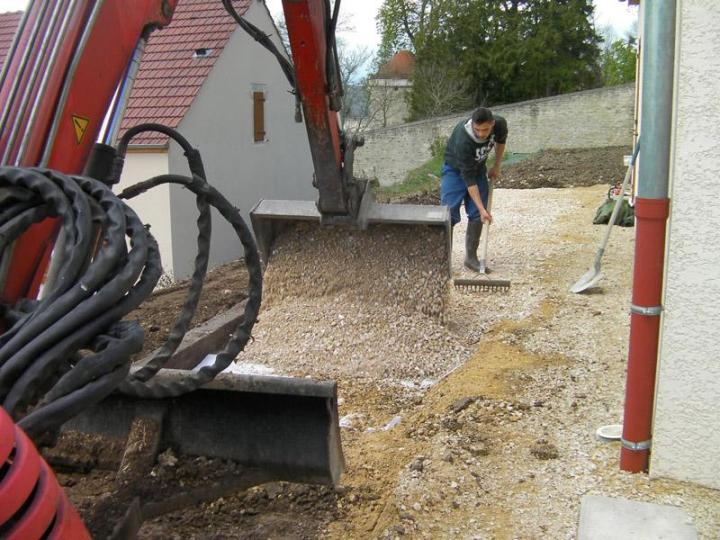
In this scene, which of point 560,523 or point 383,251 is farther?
point 383,251

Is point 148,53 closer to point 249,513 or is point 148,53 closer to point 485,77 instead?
point 249,513

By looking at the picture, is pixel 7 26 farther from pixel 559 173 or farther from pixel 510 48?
pixel 510 48

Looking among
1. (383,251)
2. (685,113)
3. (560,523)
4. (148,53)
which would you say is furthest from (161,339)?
(148,53)

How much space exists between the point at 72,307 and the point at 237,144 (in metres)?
14.9

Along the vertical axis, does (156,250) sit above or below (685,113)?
below

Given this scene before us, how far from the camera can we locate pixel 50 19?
7.83ft

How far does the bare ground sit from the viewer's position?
2.83m

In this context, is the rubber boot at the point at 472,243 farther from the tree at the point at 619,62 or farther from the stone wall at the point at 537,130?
the tree at the point at 619,62

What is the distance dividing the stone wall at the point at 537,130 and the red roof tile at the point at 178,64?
9345mm

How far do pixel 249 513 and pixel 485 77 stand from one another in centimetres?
3129

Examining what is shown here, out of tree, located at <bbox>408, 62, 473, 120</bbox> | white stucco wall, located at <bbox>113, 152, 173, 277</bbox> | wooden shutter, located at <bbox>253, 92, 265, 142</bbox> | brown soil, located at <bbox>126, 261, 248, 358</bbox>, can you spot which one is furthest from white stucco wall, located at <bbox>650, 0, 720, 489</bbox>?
tree, located at <bbox>408, 62, 473, 120</bbox>

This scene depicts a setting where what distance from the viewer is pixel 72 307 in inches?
65.2

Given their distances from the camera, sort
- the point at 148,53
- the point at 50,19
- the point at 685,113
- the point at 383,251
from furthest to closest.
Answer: the point at 148,53, the point at 383,251, the point at 685,113, the point at 50,19

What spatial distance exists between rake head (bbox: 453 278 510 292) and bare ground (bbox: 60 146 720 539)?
0.49 m
